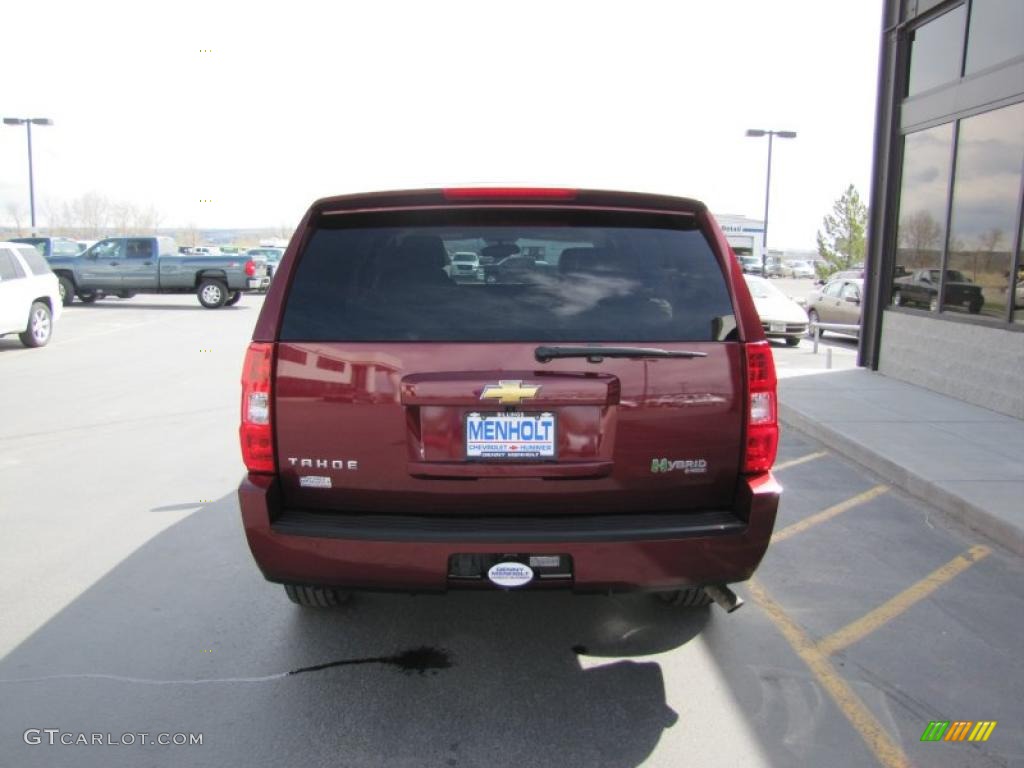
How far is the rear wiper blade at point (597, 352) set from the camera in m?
2.92

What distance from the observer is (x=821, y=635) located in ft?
12.5

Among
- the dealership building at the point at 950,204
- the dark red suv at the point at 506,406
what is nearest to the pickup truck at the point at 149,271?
the dealership building at the point at 950,204

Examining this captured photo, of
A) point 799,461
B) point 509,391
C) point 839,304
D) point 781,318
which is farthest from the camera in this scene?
point 839,304

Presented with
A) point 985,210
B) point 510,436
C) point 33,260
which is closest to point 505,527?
point 510,436

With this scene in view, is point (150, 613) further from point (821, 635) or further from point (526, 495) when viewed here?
point (821, 635)

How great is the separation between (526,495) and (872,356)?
33.2 feet

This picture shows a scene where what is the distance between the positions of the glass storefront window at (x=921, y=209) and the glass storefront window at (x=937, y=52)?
625mm

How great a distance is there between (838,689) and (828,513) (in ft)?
8.35

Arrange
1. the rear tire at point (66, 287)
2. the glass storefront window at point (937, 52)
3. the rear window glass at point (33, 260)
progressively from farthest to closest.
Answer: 1. the rear tire at point (66, 287)
2. the rear window glass at point (33, 260)
3. the glass storefront window at point (937, 52)

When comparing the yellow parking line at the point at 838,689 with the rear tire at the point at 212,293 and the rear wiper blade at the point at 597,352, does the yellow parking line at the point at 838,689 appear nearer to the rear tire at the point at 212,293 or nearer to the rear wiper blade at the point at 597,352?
the rear wiper blade at the point at 597,352

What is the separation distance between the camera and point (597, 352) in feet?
9.64

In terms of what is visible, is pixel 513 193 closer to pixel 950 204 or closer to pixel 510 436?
pixel 510 436

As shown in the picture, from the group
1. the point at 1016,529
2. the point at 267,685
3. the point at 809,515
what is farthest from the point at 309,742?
the point at 1016,529

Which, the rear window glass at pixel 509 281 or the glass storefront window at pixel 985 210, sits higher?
the glass storefront window at pixel 985 210
